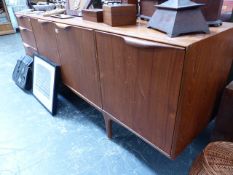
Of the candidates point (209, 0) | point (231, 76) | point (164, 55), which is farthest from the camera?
point (231, 76)

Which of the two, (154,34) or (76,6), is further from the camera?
(76,6)

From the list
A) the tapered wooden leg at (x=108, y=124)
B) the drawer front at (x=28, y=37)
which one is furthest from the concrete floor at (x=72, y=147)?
the drawer front at (x=28, y=37)

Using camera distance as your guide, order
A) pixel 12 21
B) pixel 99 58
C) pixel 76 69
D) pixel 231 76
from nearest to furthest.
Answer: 1. pixel 99 58
2. pixel 231 76
3. pixel 76 69
4. pixel 12 21

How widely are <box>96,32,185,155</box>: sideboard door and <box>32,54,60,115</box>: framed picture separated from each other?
57 cm

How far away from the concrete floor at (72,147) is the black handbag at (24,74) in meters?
0.28

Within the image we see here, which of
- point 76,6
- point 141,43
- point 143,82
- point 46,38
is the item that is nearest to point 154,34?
point 141,43

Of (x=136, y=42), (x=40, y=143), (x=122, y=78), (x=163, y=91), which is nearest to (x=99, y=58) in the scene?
(x=122, y=78)

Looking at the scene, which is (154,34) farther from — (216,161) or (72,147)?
(72,147)

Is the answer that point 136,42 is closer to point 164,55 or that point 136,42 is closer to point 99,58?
point 164,55

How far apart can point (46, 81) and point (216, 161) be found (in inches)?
52.1

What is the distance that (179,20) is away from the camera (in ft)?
2.32

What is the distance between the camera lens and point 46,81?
5.19 ft

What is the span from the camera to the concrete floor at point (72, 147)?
1.08 meters

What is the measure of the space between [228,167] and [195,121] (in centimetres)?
24
